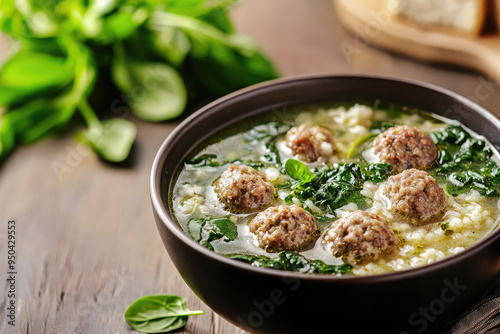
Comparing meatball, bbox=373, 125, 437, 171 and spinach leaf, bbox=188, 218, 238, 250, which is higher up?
meatball, bbox=373, 125, 437, 171

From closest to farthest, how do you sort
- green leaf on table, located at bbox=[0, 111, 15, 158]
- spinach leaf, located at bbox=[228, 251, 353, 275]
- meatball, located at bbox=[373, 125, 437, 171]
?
spinach leaf, located at bbox=[228, 251, 353, 275], meatball, located at bbox=[373, 125, 437, 171], green leaf on table, located at bbox=[0, 111, 15, 158]

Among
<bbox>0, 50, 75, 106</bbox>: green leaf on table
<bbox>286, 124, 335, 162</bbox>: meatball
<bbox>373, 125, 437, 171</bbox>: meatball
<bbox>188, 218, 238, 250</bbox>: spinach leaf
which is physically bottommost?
<bbox>0, 50, 75, 106</bbox>: green leaf on table

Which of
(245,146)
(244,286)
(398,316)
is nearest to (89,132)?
(245,146)

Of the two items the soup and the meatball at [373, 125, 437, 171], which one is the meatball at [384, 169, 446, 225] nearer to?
the soup

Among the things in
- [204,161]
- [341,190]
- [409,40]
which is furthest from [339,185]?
[409,40]

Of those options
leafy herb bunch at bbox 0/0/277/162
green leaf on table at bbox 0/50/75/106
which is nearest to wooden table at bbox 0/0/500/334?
leafy herb bunch at bbox 0/0/277/162

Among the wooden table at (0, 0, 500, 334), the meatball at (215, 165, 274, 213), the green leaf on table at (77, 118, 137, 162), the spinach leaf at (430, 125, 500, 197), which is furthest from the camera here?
the green leaf on table at (77, 118, 137, 162)
